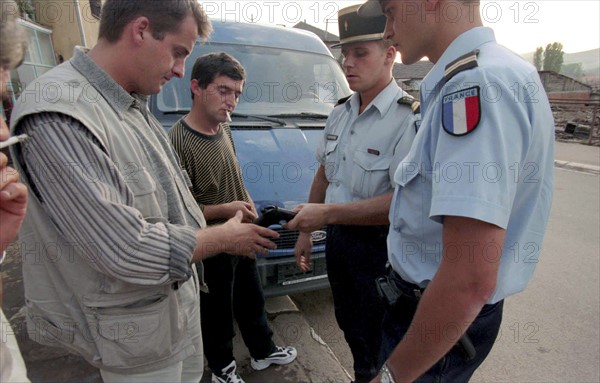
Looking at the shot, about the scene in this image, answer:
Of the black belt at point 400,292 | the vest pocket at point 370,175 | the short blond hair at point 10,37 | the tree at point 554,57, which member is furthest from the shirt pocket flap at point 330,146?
the tree at point 554,57

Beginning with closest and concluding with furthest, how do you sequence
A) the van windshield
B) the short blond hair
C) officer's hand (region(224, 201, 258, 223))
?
the short blond hair
officer's hand (region(224, 201, 258, 223))
the van windshield

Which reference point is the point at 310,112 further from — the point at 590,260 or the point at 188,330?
the point at 590,260

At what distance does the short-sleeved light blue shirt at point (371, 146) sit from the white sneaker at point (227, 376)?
3.86 ft

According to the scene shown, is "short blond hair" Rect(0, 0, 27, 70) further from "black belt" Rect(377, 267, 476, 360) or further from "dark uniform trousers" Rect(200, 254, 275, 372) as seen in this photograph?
"dark uniform trousers" Rect(200, 254, 275, 372)

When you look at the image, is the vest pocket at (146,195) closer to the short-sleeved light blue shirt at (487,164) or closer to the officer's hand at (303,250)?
the short-sleeved light blue shirt at (487,164)

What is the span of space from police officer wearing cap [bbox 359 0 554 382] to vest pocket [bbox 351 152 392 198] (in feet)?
1.88

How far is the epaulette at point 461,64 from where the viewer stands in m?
0.90

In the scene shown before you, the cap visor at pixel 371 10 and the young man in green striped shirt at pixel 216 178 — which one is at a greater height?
the cap visor at pixel 371 10

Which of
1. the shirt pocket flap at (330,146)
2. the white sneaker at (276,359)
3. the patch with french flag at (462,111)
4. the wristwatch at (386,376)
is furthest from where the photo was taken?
the white sneaker at (276,359)

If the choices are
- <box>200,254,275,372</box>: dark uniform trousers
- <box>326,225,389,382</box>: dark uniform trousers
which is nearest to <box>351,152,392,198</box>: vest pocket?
<box>326,225,389,382</box>: dark uniform trousers

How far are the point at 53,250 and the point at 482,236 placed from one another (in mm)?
1197

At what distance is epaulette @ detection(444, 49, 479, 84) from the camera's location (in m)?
0.90

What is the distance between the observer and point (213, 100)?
2.02 metres

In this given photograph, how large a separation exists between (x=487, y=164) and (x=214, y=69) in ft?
5.50
